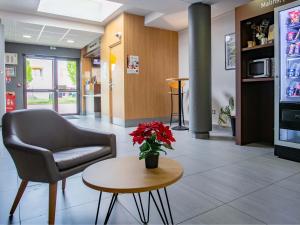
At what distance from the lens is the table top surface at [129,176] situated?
1.18 m

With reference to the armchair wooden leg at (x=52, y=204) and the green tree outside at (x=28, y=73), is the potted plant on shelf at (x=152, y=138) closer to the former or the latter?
the armchair wooden leg at (x=52, y=204)

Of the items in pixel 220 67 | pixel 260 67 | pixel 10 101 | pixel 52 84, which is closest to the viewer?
pixel 260 67

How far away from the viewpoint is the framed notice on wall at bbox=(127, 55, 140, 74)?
5973mm

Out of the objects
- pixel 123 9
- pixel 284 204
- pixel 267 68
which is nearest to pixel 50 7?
pixel 123 9

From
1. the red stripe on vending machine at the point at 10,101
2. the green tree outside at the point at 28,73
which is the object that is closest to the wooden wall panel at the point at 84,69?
the green tree outside at the point at 28,73

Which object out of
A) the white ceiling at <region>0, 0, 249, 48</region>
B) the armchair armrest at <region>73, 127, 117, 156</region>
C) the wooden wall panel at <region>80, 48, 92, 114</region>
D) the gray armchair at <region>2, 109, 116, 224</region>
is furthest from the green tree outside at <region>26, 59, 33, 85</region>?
the armchair armrest at <region>73, 127, 117, 156</region>

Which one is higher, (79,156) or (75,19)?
(75,19)

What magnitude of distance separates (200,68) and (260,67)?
3.66 ft

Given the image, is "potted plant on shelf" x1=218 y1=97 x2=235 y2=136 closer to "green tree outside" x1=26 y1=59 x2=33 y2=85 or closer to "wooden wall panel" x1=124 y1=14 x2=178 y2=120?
"wooden wall panel" x1=124 y1=14 x2=178 y2=120

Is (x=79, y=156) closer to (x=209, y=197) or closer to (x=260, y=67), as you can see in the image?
(x=209, y=197)

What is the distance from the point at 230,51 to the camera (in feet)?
16.7

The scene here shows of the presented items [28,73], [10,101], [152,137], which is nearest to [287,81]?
[152,137]

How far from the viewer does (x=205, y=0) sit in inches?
170

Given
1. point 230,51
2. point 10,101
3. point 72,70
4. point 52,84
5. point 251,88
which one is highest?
point 72,70
